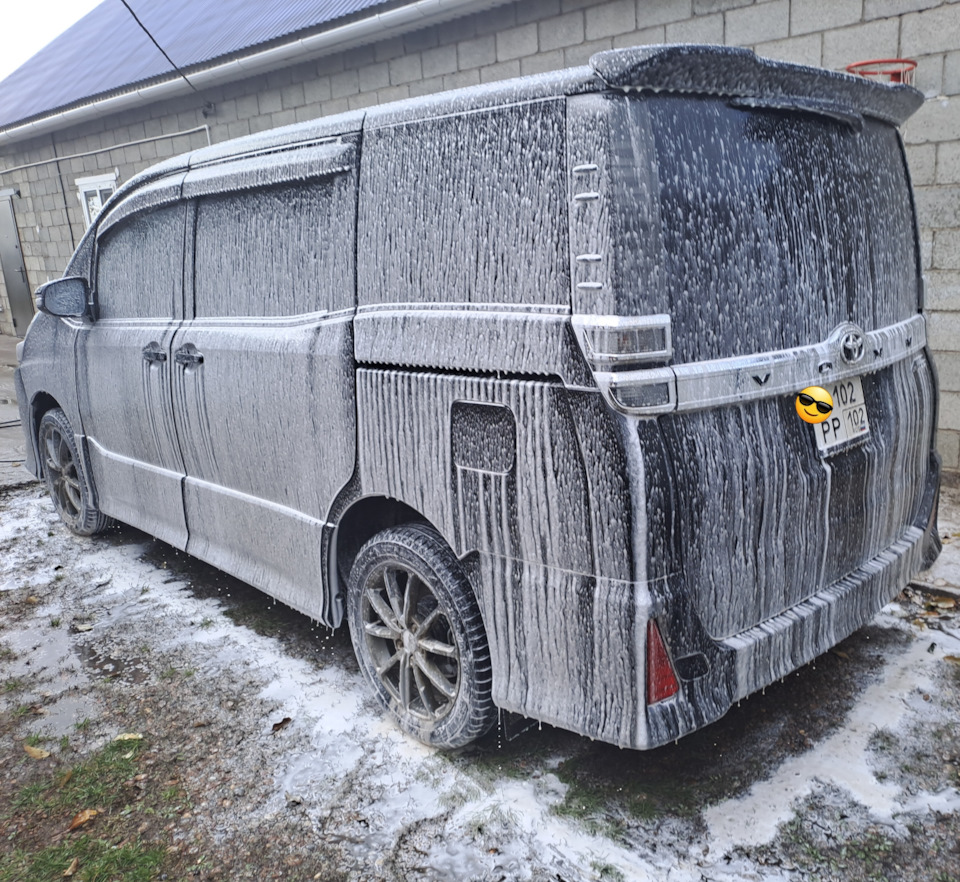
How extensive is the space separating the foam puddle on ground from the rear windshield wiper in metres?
1.96

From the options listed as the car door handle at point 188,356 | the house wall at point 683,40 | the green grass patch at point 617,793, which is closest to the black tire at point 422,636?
the green grass patch at point 617,793

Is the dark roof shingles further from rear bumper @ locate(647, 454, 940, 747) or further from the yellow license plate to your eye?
rear bumper @ locate(647, 454, 940, 747)

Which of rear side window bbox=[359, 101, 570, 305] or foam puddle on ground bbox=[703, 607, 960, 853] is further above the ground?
rear side window bbox=[359, 101, 570, 305]

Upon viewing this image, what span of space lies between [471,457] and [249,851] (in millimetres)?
1314

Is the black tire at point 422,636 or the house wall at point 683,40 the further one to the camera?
the house wall at point 683,40

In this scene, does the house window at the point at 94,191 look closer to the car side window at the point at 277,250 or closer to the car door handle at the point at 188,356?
the car door handle at the point at 188,356

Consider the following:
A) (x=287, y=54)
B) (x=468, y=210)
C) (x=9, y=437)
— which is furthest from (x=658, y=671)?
(x=287, y=54)

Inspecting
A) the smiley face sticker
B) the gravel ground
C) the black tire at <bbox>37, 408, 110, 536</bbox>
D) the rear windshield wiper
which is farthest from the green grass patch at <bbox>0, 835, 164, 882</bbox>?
the black tire at <bbox>37, 408, 110, 536</bbox>

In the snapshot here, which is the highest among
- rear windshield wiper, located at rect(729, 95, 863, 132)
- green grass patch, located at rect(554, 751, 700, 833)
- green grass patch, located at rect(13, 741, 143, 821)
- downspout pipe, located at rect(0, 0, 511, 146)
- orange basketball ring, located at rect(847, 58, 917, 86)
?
downspout pipe, located at rect(0, 0, 511, 146)

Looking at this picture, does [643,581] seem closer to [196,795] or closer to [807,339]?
[807,339]

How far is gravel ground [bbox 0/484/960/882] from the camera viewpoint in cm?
232

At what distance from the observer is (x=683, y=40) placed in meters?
6.00

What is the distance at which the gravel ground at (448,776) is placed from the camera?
7.60ft

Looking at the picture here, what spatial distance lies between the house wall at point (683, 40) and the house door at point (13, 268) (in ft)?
20.3
